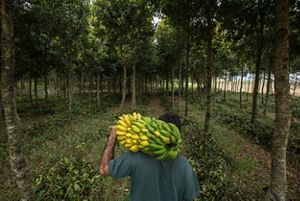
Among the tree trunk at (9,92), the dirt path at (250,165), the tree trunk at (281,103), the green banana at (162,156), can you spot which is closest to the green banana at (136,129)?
the green banana at (162,156)

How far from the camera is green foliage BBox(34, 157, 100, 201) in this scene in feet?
15.1

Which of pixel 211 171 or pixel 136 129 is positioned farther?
pixel 211 171

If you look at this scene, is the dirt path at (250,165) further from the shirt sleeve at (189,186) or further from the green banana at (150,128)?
the green banana at (150,128)

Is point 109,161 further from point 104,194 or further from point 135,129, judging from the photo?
point 104,194

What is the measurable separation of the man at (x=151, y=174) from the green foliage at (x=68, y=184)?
9.50ft

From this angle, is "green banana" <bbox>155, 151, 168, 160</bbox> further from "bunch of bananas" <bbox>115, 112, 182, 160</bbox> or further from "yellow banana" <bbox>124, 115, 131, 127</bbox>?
"yellow banana" <bbox>124, 115, 131, 127</bbox>

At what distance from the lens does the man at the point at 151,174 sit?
217 cm

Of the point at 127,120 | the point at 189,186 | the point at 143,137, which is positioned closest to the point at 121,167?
the point at 143,137

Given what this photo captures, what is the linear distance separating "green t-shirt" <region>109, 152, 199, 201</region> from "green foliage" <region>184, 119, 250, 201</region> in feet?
9.24

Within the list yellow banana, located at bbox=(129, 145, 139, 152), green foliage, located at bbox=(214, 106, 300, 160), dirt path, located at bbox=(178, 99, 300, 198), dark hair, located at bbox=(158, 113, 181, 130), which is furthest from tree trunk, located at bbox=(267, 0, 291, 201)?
green foliage, located at bbox=(214, 106, 300, 160)

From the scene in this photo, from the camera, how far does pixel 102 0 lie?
12.0 metres

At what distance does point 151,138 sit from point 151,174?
39 cm

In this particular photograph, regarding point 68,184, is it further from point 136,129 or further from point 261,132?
point 261,132

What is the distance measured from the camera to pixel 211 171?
552 centimetres
